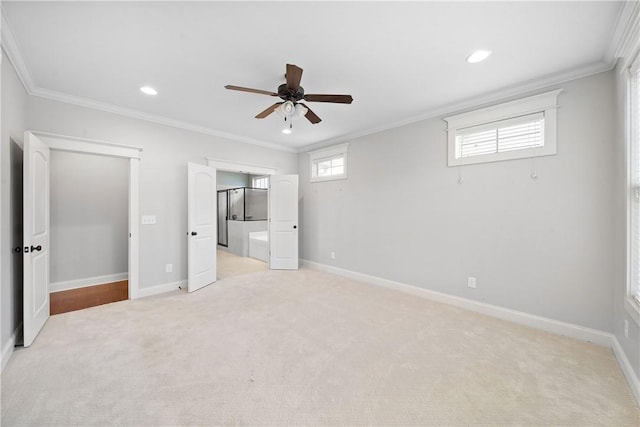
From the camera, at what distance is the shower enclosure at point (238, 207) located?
7435 mm

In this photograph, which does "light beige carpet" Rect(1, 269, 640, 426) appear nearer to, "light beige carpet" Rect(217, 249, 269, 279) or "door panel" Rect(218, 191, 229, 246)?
"light beige carpet" Rect(217, 249, 269, 279)

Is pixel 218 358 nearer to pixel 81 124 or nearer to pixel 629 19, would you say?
pixel 81 124

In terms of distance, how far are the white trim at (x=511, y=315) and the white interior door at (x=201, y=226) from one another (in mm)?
2649

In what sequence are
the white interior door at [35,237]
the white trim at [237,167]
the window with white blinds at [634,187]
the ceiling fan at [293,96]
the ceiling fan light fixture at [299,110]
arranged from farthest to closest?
the white trim at [237,167] → the ceiling fan light fixture at [299,110] → the white interior door at [35,237] → the ceiling fan at [293,96] → the window with white blinds at [634,187]

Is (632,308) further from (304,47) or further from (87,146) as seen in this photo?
(87,146)

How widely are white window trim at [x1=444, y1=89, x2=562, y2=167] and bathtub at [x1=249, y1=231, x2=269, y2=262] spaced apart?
4.36 m

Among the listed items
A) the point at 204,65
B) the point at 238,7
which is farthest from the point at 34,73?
the point at 238,7

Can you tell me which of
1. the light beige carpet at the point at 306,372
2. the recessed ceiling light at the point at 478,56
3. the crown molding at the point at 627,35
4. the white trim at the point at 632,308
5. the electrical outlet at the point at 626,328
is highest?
the recessed ceiling light at the point at 478,56

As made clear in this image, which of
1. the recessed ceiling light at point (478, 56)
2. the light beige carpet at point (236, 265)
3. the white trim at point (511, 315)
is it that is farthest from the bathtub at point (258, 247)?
the recessed ceiling light at point (478, 56)

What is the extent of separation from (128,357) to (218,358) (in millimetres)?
746

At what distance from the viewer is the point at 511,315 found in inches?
108

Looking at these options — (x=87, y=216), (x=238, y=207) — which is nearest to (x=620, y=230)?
(x=87, y=216)

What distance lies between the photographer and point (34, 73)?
2398 millimetres

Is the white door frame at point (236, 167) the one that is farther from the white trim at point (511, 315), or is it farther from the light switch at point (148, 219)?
the white trim at point (511, 315)
